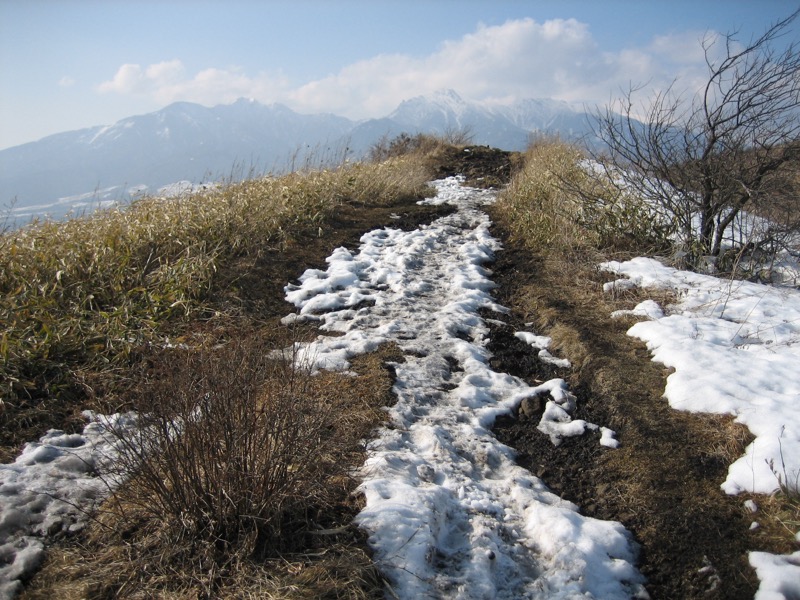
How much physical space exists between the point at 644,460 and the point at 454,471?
47.7 inches

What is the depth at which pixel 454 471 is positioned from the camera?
2896mm

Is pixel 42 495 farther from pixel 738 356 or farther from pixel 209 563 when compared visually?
pixel 738 356

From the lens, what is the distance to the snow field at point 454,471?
2193 mm

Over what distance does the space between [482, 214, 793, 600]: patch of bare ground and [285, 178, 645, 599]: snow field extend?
0.12 m

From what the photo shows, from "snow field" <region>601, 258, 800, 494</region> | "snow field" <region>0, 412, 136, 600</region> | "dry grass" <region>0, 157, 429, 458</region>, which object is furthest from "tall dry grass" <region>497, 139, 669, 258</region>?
"snow field" <region>0, 412, 136, 600</region>

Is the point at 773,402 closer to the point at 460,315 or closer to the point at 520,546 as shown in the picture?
the point at 520,546

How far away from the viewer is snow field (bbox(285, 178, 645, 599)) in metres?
2.19

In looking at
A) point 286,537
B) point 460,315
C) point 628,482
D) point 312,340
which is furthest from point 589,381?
point 286,537

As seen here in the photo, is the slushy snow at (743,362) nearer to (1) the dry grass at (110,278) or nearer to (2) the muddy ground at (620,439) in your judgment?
(2) the muddy ground at (620,439)

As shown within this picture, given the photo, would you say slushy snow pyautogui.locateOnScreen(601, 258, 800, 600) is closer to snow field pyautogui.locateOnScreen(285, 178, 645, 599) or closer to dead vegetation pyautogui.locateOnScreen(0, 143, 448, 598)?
snow field pyautogui.locateOnScreen(285, 178, 645, 599)

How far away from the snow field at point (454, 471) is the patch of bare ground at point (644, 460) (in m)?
0.12

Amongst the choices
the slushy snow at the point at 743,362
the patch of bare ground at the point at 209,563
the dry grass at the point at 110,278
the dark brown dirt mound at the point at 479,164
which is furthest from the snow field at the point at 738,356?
the dark brown dirt mound at the point at 479,164

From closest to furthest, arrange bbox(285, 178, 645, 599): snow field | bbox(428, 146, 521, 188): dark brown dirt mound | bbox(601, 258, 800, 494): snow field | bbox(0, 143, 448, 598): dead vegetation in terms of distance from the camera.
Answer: bbox(0, 143, 448, 598): dead vegetation, bbox(285, 178, 645, 599): snow field, bbox(601, 258, 800, 494): snow field, bbox(428, 146, 521, 188): dark brown dirt mound

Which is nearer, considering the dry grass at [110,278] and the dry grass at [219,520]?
the dry grass at [219,520]
